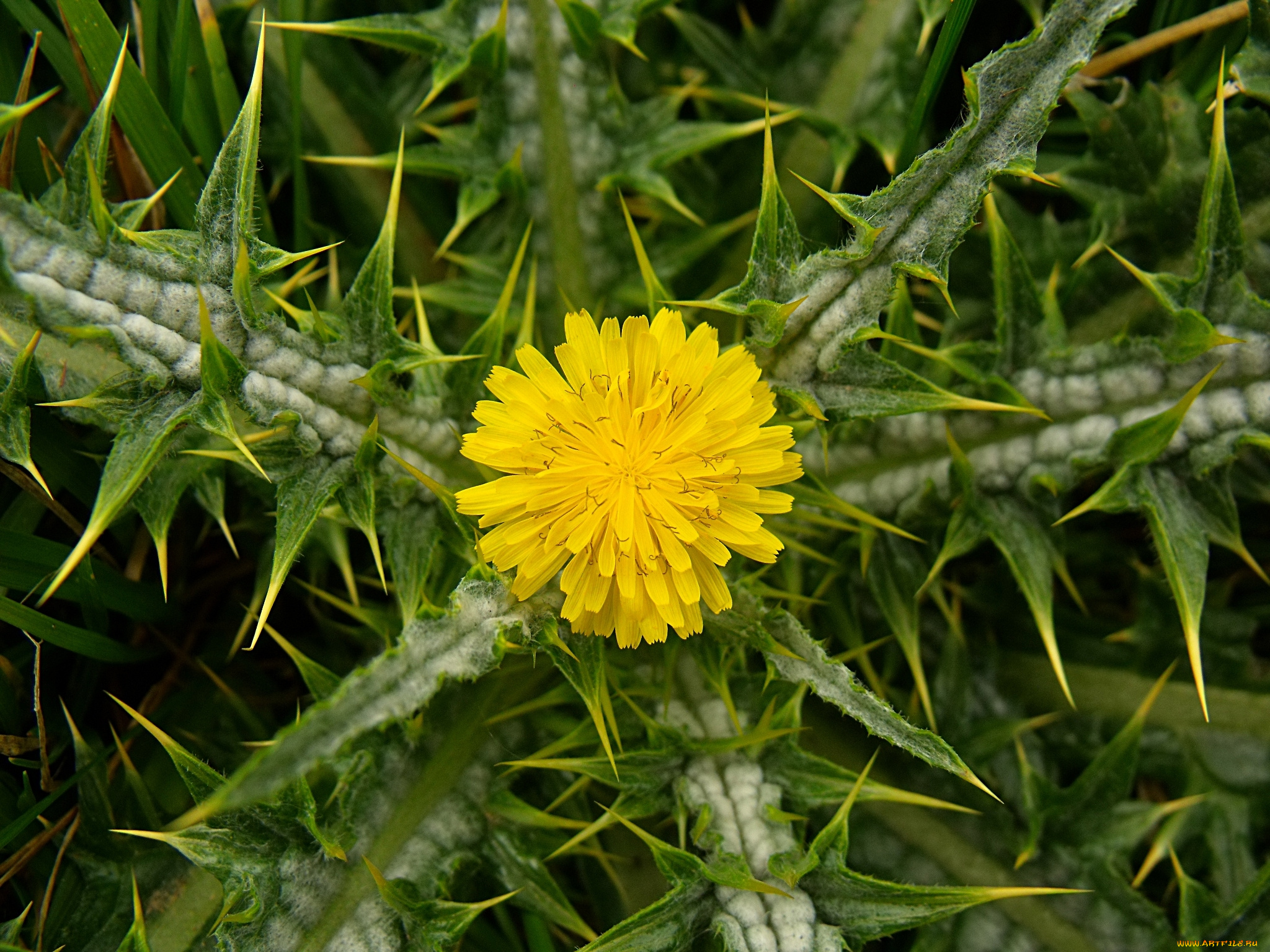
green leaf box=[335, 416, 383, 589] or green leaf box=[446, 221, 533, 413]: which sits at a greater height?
green leaf box=[446, 221, 533, 413]

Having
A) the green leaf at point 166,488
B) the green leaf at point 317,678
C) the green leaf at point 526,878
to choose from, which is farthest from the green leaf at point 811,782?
the green leaf at point 166,488

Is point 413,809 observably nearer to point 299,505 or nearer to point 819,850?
point 299,505

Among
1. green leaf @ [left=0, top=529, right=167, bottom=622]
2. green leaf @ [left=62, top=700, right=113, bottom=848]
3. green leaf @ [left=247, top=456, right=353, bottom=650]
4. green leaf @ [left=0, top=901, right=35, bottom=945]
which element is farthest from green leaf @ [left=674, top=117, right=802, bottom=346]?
green leaf @ [left=0, top=901, right=35, bottom=945]

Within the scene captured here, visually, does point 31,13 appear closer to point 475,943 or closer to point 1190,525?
point 475,943

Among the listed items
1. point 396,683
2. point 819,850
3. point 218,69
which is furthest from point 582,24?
point 819,850

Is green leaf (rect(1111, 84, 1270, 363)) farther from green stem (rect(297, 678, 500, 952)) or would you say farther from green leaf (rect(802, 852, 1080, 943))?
green stem (rect(297, 678, 500, 952))

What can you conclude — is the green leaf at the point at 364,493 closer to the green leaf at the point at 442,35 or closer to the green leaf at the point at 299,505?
the green leaf at the point at 299,505

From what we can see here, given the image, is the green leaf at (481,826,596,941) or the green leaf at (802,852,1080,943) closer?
the green leaf at (802,852,1080,943)

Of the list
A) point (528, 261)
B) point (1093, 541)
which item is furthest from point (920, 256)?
point (1093, 541)
